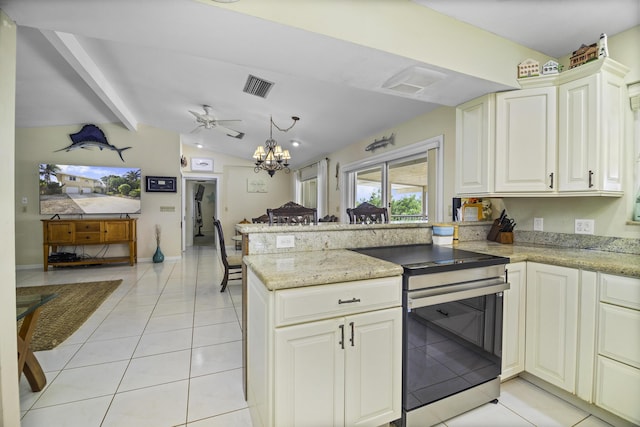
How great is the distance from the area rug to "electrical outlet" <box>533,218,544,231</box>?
421 centimetres

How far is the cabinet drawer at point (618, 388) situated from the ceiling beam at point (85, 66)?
4.60 meters

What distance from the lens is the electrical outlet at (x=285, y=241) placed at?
165 centimetres

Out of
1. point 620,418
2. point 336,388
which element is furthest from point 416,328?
point 620,418

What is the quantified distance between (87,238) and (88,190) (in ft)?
3.12

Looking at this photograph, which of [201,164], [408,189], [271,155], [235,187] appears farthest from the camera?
[235,187]

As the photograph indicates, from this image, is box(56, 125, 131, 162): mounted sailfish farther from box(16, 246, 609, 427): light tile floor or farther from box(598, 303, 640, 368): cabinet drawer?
box(598, 303, 640, 368): cabinet drawer

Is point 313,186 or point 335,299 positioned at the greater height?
point 313,186

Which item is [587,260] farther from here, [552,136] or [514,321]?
[552,136]

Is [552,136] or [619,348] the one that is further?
[552,136]

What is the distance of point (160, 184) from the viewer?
18.7 ft

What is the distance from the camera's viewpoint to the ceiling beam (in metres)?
2.55

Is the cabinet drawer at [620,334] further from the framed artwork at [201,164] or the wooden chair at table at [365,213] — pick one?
the framed artwork at [201,164]

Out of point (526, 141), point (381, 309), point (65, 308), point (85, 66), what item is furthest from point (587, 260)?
point (85, 66)

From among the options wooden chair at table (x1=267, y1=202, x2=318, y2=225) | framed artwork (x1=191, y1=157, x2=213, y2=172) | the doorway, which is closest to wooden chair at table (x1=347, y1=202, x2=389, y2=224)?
wooden chair at table (x1=267, y1=202, x2=318, y2=225)
